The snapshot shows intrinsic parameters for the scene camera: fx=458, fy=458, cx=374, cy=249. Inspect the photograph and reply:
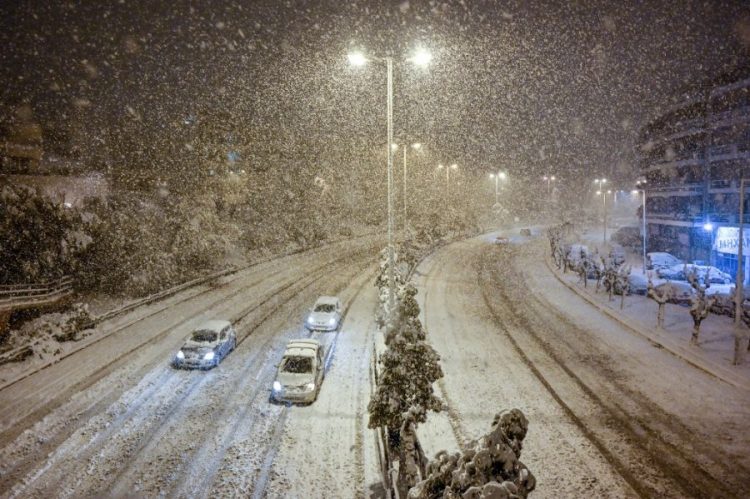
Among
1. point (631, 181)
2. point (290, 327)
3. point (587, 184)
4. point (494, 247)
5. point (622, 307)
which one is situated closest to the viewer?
point (290, 327)

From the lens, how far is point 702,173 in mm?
44469

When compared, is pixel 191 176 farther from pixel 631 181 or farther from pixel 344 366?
pixel 631 181

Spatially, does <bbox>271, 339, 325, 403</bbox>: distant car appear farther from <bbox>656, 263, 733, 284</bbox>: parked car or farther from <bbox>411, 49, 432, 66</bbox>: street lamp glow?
<bbox>656, 263, 733, 284</bbox>: parked car

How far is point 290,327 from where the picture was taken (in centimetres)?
2270

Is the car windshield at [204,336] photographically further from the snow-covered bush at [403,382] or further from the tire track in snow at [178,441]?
the snow-covered bush at [403,382]

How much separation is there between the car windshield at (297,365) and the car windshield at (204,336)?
4318 mm

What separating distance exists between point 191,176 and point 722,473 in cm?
4140

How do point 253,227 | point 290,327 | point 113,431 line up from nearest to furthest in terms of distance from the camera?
1. point 113,431
2. point 290,327
3. point 253,227

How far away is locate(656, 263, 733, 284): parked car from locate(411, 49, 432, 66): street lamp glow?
84.7 feet

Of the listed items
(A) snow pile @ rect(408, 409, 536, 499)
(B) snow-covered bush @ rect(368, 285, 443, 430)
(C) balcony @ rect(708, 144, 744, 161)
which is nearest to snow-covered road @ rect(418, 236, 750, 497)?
(B) snow-covered bush @ rect(368, 285, 443, 430)

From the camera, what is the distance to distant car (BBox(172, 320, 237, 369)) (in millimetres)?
17188

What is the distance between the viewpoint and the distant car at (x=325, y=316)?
21734 millimetres

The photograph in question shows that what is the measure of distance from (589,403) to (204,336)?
14.1 meters

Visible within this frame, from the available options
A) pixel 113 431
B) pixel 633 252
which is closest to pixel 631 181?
pixel 633 252
